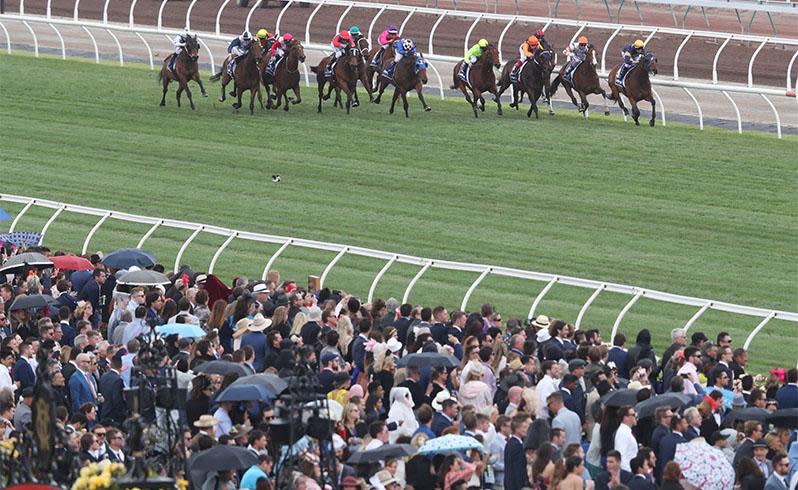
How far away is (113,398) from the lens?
14.5 metres

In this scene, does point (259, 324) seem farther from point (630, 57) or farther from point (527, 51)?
point (527, 51)

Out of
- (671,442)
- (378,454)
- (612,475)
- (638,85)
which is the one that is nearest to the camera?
(378,454)

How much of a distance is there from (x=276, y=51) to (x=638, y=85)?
642cm

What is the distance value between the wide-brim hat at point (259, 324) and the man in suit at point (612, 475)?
4.72m

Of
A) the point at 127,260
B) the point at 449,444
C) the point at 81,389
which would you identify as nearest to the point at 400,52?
the point at 127,260

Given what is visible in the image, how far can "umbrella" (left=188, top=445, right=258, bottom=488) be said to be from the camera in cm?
1185

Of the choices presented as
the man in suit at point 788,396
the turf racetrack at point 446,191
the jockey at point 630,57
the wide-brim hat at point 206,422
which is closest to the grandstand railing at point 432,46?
the jockey at point 630,57

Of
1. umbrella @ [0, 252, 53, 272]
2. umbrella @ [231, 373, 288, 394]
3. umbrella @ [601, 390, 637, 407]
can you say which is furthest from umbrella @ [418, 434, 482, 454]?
umbrella @ [0, 252, 53, 272]

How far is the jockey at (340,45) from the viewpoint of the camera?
33.4 m

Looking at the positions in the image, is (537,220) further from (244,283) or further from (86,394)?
(86,394)

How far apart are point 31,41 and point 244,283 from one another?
2292 centimetres

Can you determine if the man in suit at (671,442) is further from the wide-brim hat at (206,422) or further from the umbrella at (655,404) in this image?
the wide-brim hat at (206,422)

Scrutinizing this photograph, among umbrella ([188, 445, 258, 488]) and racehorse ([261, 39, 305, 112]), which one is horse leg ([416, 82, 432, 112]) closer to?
racehorse ([261, 39, 305, 112])

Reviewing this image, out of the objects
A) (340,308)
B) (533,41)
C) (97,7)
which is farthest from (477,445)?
(97,7)
